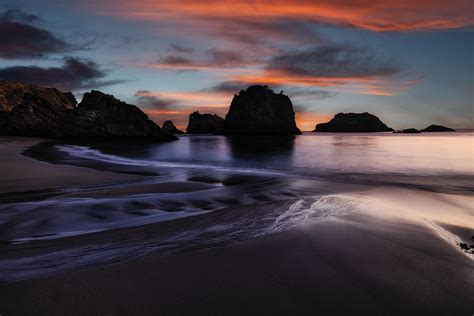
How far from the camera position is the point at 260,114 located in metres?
168

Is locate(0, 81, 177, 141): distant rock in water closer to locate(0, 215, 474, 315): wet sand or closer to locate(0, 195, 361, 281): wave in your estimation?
locate(0, 195, 361, 281): wave

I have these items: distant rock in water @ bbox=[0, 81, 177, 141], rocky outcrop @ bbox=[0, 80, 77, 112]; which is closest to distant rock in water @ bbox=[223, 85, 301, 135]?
distant rock in water @ bbox=[0, 81, 177, 141]

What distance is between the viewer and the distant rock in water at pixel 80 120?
224 ft

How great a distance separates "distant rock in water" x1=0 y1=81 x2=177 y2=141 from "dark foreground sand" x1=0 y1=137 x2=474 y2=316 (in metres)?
77.1

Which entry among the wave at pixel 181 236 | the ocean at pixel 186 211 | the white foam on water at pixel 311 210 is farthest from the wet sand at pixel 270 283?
the white foam on water at pixel 311 210

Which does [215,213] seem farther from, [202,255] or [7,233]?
[7,233]

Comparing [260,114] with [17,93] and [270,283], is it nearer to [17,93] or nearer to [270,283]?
[17,93]

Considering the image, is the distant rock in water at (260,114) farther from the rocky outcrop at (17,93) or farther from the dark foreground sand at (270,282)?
the dark foreground sand at (270,282)

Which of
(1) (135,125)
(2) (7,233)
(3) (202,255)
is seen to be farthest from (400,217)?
(1) (135,125)

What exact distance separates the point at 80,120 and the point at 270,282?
81490 mm

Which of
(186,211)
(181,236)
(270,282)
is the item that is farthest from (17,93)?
(270,282)

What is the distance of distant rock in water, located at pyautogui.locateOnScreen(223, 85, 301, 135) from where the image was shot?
167 metres

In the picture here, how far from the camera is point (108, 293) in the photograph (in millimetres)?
3111

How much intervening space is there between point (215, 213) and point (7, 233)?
13.5 ft
